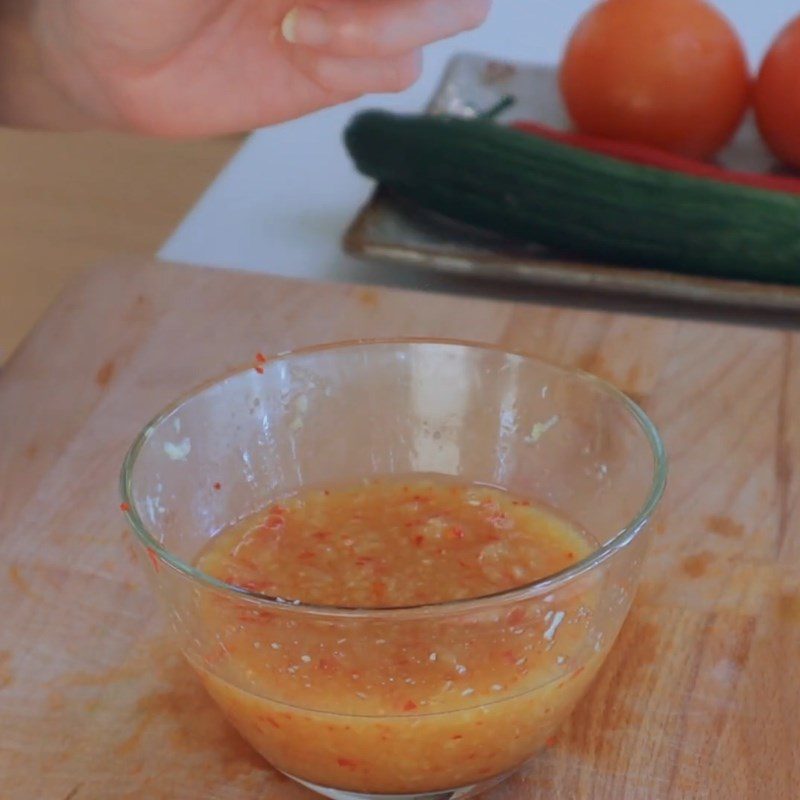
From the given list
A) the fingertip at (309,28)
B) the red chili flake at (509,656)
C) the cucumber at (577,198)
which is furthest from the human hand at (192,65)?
the red chili flake at (509,656)

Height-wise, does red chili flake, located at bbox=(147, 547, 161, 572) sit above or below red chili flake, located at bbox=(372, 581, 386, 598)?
above

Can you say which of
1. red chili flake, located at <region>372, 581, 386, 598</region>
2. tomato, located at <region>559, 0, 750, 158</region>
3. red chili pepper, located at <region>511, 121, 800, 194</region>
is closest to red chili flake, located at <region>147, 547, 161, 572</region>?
red chili flake, located at <region>372, 581, 386, 598</region>

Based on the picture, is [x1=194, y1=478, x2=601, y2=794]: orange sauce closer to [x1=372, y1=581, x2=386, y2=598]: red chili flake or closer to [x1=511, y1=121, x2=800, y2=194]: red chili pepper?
[x1=372, y1=581, x2=386, y2=598]: red chili flake

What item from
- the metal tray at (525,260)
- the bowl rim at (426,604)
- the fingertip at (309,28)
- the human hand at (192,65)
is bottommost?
the metal tray at (525,260)

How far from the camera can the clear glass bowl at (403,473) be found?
0.62 meters

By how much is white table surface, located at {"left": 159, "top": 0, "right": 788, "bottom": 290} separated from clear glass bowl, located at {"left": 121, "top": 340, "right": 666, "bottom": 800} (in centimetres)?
42

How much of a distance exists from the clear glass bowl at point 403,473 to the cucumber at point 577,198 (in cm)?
43

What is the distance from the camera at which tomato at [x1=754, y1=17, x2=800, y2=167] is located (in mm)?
1360

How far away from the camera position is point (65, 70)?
106 centimetres

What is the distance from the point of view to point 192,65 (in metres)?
1.00

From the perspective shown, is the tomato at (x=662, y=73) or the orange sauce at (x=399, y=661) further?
the tomato at (x=662, y=73)

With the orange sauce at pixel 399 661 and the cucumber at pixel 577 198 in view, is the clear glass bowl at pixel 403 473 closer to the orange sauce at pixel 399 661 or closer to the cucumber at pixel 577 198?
the orange sauce at pixel 399 661

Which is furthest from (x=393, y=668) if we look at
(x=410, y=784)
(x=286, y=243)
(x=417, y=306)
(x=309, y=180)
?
(x=309, y=180)

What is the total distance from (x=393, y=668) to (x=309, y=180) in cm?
91
